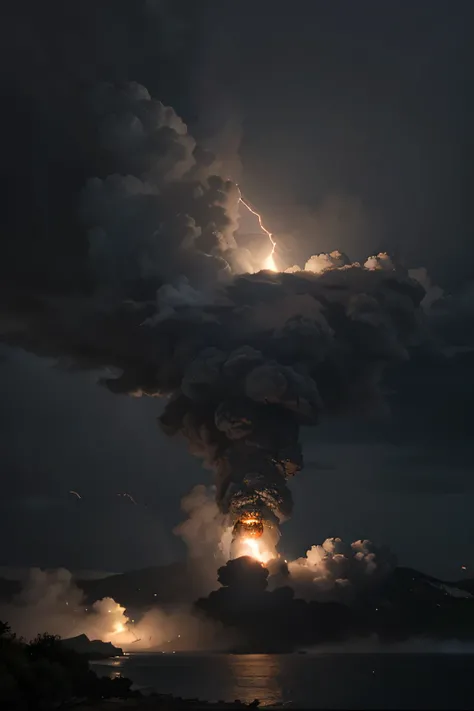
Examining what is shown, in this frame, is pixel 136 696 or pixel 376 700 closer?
pixel 136 696

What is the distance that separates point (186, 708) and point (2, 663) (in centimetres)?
4225

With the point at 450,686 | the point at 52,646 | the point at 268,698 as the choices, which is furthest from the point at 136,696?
the point at 450,686

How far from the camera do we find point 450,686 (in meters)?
198

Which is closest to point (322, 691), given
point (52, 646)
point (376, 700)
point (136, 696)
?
point (376, 700)

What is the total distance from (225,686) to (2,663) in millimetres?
124472

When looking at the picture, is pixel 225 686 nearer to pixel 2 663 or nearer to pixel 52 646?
pixel 52 646

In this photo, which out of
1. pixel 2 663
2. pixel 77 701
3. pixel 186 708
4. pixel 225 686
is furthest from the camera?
pixel 225 686

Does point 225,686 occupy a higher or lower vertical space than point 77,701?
higher

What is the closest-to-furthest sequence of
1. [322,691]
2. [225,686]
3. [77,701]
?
[77,701] → [322,691] → [225,686]

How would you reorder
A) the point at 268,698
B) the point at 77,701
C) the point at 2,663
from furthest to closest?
the point at 268,698
the point at 77,701
the point at 2,663

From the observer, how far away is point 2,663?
84125 mm

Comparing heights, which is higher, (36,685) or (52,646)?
(52,646)

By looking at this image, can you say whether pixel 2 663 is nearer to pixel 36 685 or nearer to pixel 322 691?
pixel 36 685

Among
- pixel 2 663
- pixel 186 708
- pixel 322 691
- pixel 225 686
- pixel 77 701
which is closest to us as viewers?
pixel 2 663
